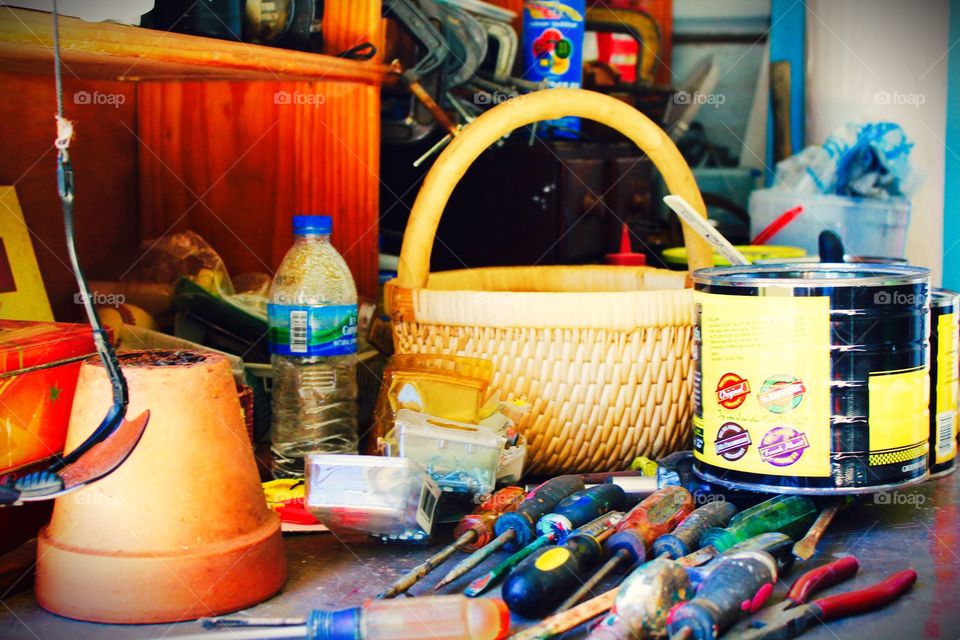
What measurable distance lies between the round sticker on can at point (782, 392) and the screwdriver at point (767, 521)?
10cm

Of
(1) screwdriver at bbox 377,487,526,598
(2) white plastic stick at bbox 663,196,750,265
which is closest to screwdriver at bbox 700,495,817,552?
(1) screwdriver at bbox 377,487,526,598

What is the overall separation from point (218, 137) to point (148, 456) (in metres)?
0.92

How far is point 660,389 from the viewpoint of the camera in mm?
1379

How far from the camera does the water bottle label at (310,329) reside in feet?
4.33

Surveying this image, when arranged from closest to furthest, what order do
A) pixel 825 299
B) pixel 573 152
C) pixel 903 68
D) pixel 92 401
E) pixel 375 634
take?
pixel 375 634
pixel 92 401
pixel 825 299
pixel 573 152
pixel 903 68

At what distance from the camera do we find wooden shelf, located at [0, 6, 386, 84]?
1.14 metres

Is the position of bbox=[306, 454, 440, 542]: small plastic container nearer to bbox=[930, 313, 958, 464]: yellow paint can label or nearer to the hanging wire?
the hanging wire

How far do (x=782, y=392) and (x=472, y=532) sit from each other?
0.35m

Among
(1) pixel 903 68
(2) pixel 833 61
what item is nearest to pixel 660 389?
(1) pixel 903 68

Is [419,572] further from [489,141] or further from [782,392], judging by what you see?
[489,141]

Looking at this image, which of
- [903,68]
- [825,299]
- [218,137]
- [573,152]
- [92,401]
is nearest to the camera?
[92,401]

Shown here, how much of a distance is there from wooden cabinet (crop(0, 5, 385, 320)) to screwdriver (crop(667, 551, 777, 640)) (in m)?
0.94

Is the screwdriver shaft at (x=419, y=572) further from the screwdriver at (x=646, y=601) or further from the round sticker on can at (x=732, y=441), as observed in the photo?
the round sticker on can at (x=732, y=441)

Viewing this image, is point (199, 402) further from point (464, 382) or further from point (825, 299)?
point (825, 299)
